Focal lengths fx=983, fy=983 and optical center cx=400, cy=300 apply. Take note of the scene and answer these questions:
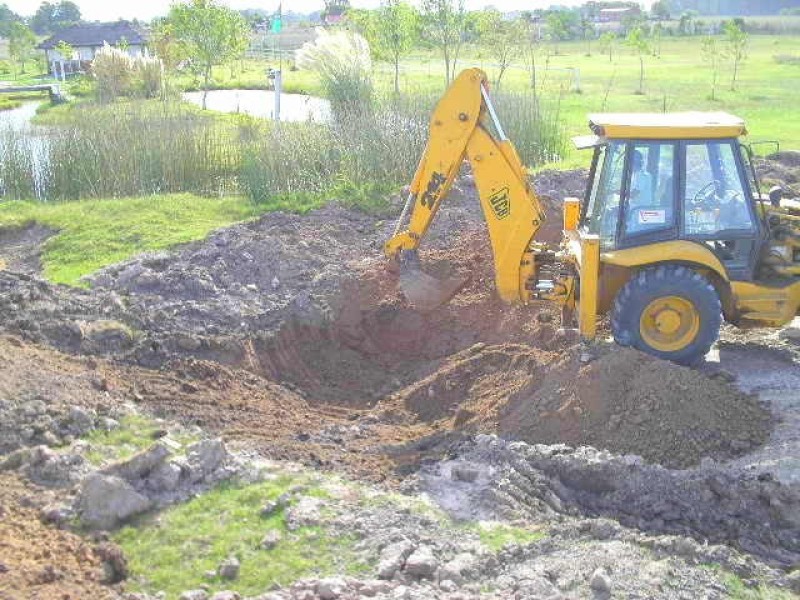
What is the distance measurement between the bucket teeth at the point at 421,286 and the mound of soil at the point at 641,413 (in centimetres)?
268

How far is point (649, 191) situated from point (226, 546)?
4.74m

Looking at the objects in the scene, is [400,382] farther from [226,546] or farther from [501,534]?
[226,546]

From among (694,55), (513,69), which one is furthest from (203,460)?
(694,55)

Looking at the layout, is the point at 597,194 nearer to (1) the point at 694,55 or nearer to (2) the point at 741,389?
(2) the point at 741,389

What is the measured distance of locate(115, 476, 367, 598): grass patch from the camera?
229 inches

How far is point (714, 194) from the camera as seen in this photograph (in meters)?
8.55

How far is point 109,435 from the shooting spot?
766 cm

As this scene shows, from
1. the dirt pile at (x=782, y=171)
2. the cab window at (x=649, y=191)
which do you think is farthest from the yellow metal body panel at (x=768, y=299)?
the dirt pile at (x=782, y=171)

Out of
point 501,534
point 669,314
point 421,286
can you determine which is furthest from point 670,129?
point 501,534

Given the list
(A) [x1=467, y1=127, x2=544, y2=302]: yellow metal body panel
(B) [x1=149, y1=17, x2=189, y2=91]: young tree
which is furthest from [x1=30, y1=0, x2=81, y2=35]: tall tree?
(A) [x1=467, y1=127, x2=544, y2=302]: yellow metal body panel

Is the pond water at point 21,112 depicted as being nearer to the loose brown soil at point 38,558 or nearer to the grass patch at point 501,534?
the loose brown soil at point 38,558

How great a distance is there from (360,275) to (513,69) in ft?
103

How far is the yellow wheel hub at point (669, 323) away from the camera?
849 centimetres

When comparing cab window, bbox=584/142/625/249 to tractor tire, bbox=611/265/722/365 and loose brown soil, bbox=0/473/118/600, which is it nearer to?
tractor tire, bbox=611/265/722/365
